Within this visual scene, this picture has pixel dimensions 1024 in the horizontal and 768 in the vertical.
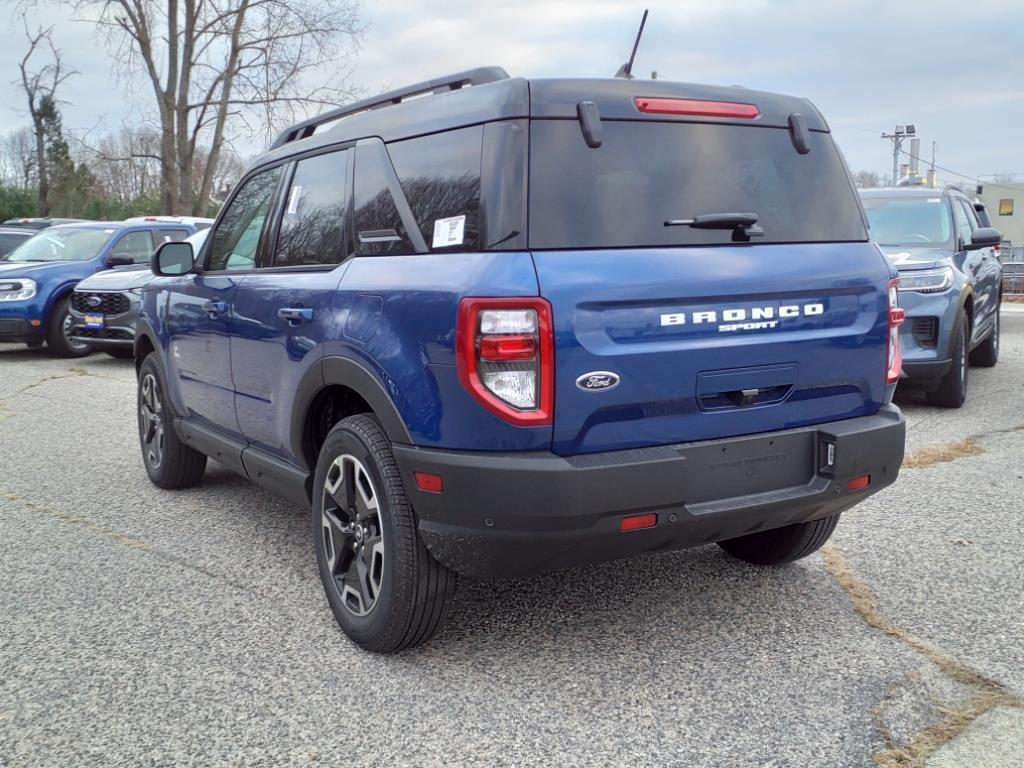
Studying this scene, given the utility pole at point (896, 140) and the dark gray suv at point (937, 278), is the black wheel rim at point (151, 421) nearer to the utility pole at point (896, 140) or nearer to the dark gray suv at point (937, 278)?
the dark gray suv at point (937, 278)

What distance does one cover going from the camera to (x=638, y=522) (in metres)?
2.91

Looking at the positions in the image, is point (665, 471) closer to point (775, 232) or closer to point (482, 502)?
point (482, 502)

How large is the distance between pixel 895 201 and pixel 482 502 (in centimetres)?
743

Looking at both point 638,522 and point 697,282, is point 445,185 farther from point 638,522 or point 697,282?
point 638,522

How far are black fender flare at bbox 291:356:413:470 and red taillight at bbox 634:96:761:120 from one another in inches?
49.5

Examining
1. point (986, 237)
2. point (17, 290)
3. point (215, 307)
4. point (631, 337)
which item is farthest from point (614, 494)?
point (17, 290)

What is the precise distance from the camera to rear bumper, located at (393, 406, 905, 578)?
2811mm

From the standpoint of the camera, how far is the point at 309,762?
8.87ft

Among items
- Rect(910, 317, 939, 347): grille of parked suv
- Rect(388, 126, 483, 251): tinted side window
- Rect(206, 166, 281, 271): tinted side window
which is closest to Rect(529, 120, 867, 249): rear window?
Rect(388, 126, 483, 251): tinted side window

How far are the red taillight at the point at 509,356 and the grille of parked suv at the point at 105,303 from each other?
9999 mm

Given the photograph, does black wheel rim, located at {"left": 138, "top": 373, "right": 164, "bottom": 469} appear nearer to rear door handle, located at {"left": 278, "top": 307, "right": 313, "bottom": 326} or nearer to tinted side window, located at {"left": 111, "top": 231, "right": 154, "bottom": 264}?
rear door handle, located at {"left": 278, "top": 307, "right": 313, "bottom": 326}

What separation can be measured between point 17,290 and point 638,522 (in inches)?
467

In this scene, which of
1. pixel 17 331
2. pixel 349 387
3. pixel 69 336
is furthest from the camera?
pixel 69 336

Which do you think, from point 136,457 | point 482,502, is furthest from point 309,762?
point 136,457
